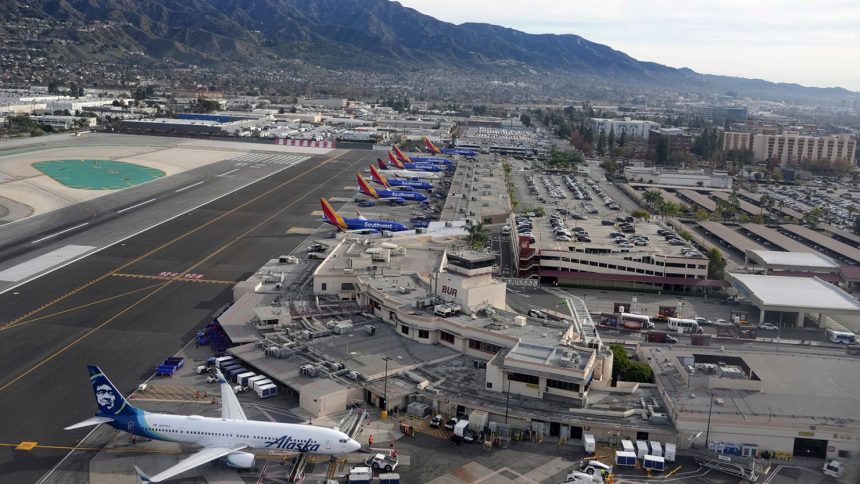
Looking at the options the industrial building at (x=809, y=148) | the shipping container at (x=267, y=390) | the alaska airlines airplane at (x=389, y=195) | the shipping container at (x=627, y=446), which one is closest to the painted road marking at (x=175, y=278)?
the shipping container at (x=267, y=390)

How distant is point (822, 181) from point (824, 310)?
89304 millimetres

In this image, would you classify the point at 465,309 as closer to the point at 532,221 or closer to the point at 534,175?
the point at 532,221

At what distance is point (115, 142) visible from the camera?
133750mm

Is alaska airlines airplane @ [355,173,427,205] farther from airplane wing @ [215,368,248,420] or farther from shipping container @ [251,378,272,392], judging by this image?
airplane wing @ [215,368,248,420]

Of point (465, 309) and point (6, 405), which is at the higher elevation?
point (465, 309)

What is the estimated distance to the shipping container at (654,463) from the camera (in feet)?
94.4

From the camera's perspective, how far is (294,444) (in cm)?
2855

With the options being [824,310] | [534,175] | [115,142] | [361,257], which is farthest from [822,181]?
[115,142]

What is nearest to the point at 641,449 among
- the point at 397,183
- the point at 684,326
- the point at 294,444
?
the point at 294,444

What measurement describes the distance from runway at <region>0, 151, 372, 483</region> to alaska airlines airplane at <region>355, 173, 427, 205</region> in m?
11.8

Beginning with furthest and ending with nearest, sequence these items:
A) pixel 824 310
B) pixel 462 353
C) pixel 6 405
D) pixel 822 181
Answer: pixel 822 181, pixel 824 310, pixel 462 353, pixel 6 405

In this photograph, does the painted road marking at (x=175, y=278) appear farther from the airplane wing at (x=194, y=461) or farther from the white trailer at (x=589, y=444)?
the white trailer at (x=589, y=444)

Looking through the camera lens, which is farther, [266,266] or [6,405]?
[266,266]

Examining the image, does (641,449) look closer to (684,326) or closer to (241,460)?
(241,460)
